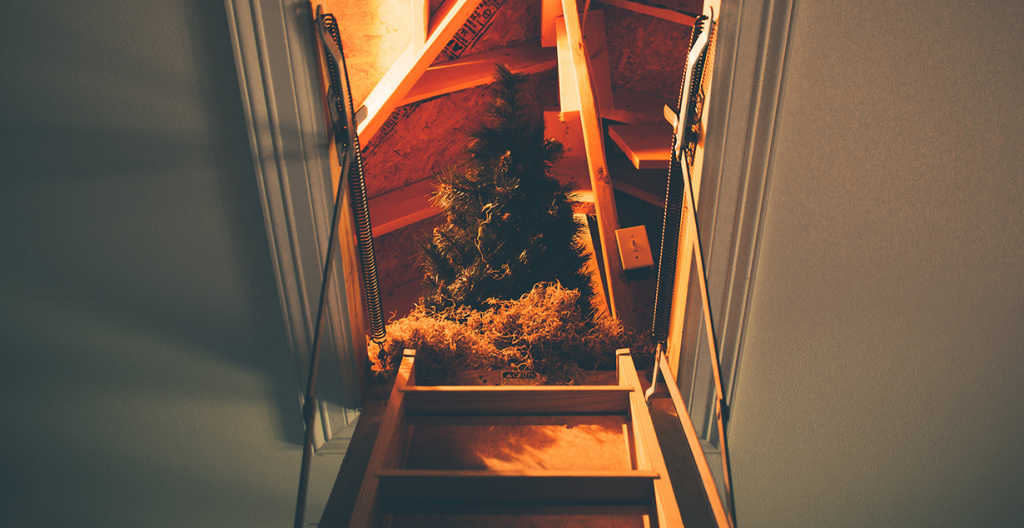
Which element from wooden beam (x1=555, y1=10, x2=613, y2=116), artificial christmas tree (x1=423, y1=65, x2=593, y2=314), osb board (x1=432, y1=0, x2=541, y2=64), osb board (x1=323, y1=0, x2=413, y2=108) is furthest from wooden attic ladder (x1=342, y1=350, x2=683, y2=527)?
osb board (x1=432, y1=0, x2=541, y2=64)

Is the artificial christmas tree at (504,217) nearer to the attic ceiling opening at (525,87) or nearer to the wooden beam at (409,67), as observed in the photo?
the attic ceiling opening at (525,87)

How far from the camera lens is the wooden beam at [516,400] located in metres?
1.47

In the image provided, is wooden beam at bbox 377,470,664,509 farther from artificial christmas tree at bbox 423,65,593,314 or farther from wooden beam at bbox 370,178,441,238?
wooden beam at bbox 370,178,441,238

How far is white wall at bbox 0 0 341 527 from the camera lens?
→ 1129 millimetres

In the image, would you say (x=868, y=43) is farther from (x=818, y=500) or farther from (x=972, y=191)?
(x=818, y=500)

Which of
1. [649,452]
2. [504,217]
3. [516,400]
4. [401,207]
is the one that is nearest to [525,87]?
[401,207]

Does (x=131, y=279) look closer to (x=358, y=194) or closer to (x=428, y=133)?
(x=358, y=194)

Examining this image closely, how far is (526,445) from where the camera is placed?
1.41 meters

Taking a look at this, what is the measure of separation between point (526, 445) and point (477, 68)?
1.93 metres

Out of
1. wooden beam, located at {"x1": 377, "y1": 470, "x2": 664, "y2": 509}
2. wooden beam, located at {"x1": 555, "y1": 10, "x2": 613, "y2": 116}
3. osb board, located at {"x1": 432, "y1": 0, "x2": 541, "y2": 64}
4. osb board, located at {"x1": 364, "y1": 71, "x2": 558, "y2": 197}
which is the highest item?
osb board, located at {"x1": 432, "y1": 0, "x2": 541, "y2": 64}

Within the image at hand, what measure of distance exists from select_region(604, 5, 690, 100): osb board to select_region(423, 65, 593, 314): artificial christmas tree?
103cm

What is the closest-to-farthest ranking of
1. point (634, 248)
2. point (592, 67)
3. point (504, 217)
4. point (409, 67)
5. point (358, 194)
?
point (358, 194)
point (504, 217)
point (634, 248)
point (409, 67)
point (592, 67)

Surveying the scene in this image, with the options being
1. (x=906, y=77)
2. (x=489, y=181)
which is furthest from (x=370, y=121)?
(x=906, y=77)

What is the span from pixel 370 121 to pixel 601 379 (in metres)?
1.57
